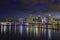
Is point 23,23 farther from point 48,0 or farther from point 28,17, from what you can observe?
point 48,0

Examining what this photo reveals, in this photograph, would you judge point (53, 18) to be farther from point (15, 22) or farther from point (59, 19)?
point (15, 22)

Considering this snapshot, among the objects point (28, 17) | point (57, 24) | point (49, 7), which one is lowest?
point (57, 24)

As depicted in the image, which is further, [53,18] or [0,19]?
[53,18]

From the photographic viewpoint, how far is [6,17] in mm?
3727

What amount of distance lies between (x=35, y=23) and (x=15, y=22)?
2.12 feet

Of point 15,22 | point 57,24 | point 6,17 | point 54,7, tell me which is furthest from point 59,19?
point 6,17

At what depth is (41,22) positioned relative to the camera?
12.4ft

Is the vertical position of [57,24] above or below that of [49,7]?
below

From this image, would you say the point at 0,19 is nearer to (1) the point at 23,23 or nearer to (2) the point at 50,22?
(1) the point at 23,23

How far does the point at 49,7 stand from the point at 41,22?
58cm

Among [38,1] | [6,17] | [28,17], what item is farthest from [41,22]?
[6,17]

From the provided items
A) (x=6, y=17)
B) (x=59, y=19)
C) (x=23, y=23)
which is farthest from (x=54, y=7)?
(x=6, y=17)

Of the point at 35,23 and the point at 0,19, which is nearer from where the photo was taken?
the point at 0,19

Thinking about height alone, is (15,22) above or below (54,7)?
below
